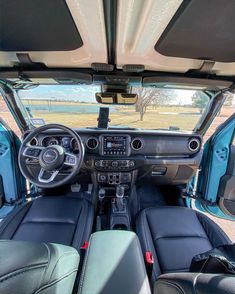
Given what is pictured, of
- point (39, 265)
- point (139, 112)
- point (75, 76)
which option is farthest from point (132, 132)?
point (39, 265)

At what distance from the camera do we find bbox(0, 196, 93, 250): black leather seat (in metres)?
1.54

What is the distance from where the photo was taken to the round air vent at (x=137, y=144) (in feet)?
7.05

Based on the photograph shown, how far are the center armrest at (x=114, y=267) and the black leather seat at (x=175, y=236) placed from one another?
1.51 ft

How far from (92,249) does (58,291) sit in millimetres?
213

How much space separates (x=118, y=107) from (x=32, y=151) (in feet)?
3.18

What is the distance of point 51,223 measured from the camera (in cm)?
168

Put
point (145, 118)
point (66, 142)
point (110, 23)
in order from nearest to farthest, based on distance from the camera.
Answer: point (110, 23) < point (66, 142) < point (145, 118)

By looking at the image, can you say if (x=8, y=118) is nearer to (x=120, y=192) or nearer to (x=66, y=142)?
(x=66, y=142)

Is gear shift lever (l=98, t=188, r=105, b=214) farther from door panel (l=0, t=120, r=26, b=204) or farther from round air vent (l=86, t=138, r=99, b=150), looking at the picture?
door panel (l=0, t=120, r=26, b=204)

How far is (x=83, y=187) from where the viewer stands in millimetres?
2547

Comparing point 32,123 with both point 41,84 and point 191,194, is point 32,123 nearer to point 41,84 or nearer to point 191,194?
point 41,84

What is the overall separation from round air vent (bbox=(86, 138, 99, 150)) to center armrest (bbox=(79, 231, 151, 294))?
119 centimetres

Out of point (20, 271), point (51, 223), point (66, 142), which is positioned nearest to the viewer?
point (20, 271)

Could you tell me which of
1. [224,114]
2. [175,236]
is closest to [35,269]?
[175,236]
